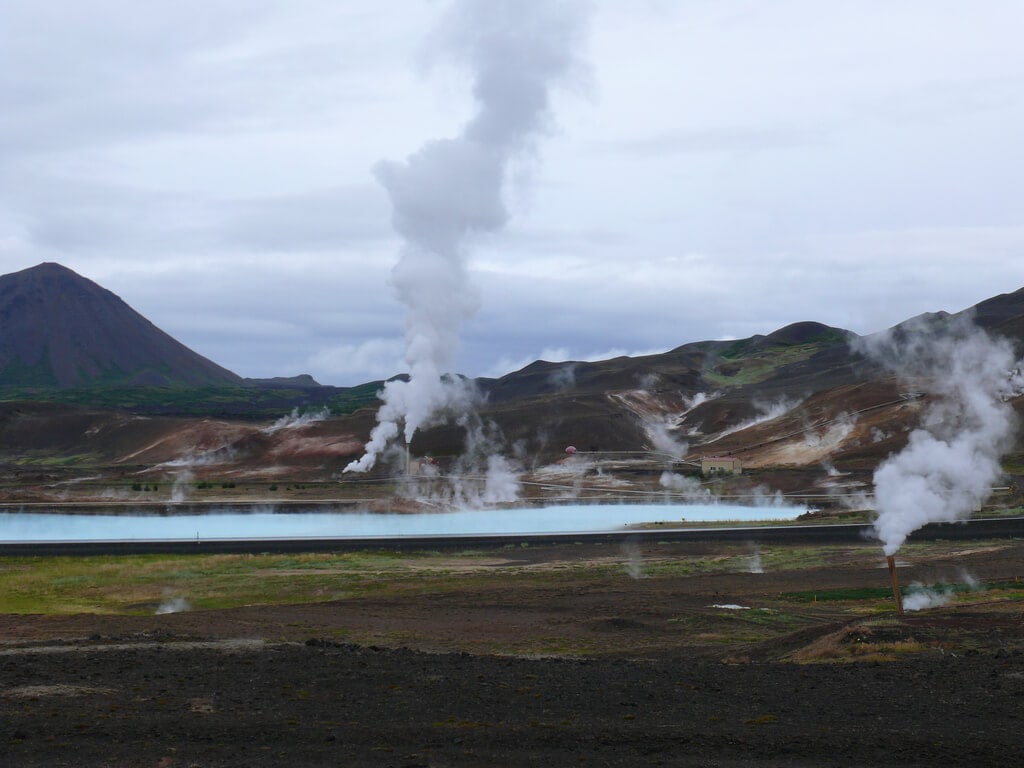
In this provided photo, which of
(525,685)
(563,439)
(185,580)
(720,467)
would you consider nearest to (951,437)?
(720,467)

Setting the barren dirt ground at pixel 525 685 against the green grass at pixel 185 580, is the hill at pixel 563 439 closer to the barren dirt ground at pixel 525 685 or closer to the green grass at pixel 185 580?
the green grass at pixel 185 580

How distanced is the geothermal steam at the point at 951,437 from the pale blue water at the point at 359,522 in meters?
19.2

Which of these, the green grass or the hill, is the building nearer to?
the hill

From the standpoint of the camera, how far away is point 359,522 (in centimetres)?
8831

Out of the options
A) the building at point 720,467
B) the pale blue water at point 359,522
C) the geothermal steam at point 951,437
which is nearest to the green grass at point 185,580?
the pale blue water at point 359,522

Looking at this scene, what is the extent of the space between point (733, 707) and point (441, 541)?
4414 cm

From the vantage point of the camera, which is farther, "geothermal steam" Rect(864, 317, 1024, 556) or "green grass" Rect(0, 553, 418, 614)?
"green grass" Rect(0, 553, 418, 614)

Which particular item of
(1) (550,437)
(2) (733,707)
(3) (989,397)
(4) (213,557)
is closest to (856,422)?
(3) (989,397)

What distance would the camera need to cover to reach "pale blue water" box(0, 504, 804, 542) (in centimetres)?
8006

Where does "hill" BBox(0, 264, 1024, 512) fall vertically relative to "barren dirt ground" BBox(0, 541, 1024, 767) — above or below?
above

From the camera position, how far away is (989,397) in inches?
5364

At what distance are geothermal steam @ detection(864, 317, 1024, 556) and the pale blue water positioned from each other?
19208mm

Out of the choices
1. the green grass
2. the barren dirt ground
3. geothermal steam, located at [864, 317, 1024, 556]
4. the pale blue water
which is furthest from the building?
the barren dirt ground

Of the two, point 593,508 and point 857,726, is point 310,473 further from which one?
point 857,726
